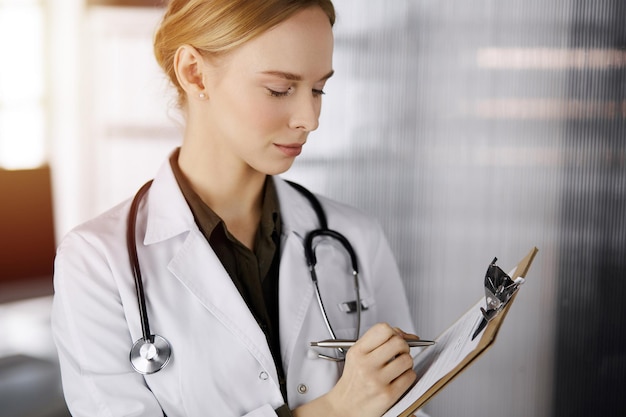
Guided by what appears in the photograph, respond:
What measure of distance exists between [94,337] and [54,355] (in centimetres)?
96

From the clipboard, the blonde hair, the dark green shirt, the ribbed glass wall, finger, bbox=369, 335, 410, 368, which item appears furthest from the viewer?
the ribbed glass wall

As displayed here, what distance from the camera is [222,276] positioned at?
1.19m

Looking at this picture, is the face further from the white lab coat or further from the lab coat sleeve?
the lab coat sleeve

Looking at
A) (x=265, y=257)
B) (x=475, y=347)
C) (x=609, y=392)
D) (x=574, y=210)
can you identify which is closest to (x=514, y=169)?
(x=574, y=210)

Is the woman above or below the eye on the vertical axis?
below

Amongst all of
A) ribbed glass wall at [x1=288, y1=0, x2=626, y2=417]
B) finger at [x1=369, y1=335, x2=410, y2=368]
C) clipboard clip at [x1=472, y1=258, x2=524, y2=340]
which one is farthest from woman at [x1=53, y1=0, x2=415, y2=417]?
ribbed glass wall at [x1=288, y1=0, x2=626, y2=417]

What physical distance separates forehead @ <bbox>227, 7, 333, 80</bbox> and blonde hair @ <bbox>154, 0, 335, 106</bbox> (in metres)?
0.01

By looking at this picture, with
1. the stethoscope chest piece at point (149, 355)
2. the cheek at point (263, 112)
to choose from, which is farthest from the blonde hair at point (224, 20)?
the stethoscope chest piece at point (149, 355)

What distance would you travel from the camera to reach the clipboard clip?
900 mm

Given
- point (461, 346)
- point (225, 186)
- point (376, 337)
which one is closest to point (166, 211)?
point (225, 186)

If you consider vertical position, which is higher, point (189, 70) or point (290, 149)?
point (189, 70)

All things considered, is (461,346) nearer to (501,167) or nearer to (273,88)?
(273,88)

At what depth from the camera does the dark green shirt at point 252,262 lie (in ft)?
4.09

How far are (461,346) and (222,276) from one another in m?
0.46
